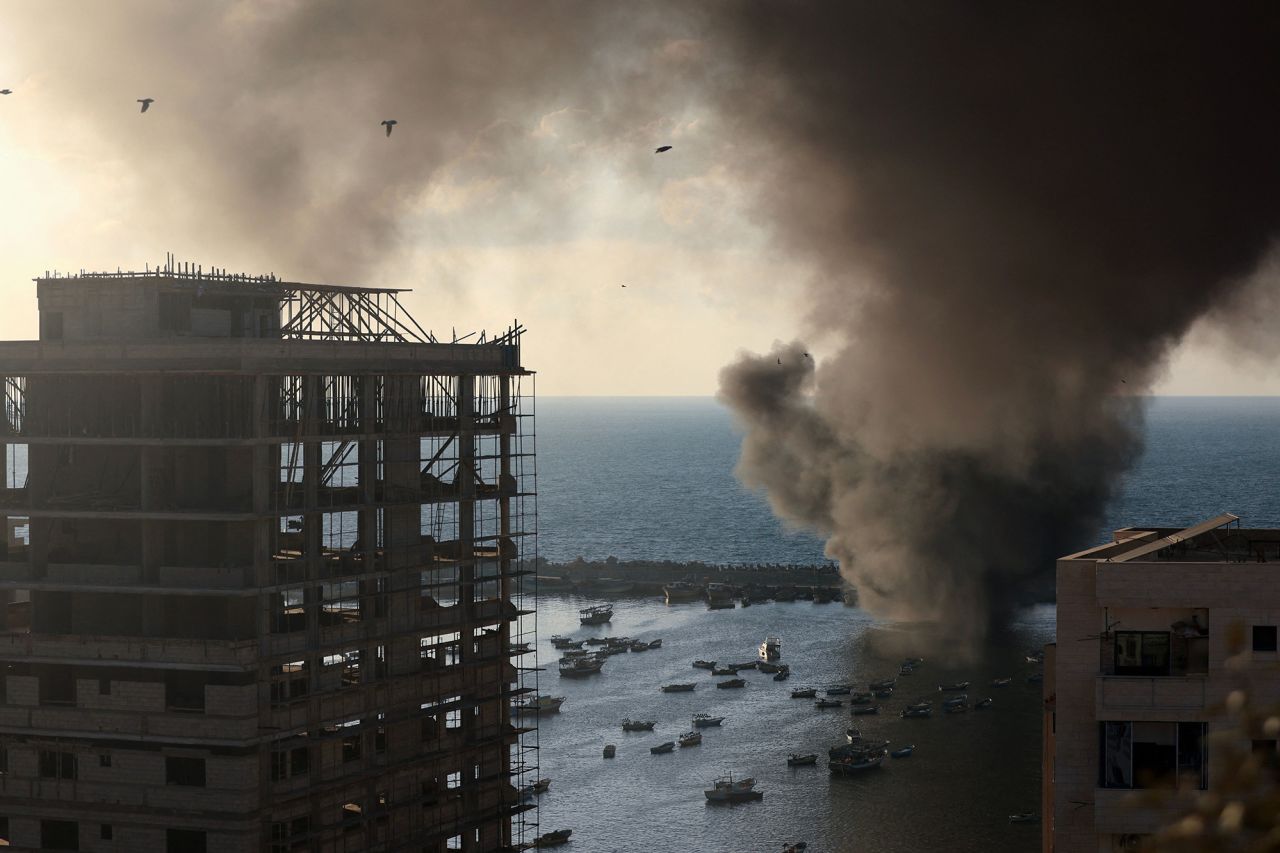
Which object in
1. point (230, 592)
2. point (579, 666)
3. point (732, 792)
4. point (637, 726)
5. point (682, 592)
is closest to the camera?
point (230, 592)

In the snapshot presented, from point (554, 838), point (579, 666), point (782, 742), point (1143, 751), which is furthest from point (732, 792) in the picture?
point (1143, 751)

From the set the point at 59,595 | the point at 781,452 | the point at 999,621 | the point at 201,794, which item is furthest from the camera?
the point at 781,452

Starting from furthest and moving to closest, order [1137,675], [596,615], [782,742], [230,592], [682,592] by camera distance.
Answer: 1. [682,592]
2. [596,615]
3. [782,742]
4. [230,592]
5. [1137,675]

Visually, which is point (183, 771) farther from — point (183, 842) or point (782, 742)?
point (782, 742)

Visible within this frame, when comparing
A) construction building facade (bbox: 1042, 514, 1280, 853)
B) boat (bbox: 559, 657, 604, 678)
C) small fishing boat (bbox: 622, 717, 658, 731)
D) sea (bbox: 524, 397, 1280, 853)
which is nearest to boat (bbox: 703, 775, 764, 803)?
sea (bbox: 524, 397, 1280, 853)

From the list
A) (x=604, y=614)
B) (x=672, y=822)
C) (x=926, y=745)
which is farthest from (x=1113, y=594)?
(x=604, y=614)

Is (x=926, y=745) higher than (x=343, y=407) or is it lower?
lower

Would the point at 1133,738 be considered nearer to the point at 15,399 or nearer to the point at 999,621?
the point at 15,399

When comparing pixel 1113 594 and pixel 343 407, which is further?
pixel 343 407
